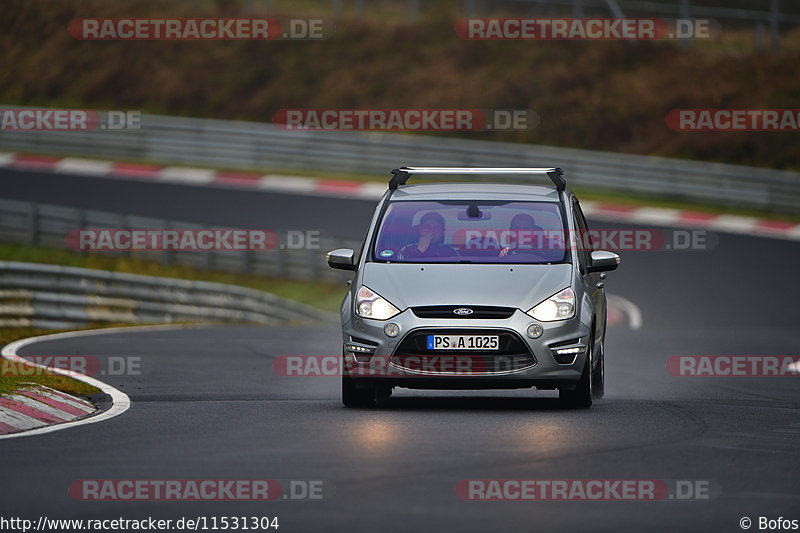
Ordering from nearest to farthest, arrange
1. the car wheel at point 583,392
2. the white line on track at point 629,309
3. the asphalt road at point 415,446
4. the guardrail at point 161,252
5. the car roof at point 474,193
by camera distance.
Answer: the asphalt road at point 415,446 → the car wheel at point 583,392 → the car roof at point 474,193 → the white line on track at point 629,309 → the guardrail at point 161,252

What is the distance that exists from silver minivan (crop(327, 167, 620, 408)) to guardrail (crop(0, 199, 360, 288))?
17073 mm

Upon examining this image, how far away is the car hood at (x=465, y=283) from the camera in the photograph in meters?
12.7

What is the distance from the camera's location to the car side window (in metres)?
13.6

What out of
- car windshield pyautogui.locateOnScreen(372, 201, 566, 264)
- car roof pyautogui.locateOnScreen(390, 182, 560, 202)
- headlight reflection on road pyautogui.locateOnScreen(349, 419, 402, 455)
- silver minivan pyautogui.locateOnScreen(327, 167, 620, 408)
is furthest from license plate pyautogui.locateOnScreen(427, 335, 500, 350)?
car roof pyautogui.locateOnScreen(390, 182, 560, 202)

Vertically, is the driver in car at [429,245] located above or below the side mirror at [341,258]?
above

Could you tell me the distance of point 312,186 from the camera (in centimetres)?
4106

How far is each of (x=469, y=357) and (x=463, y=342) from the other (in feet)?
0.40

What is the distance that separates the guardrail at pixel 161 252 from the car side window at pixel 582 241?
54.3ft

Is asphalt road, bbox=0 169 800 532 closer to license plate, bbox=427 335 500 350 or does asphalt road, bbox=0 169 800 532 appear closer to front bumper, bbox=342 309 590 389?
front bumper, bbox=342 309 590 389

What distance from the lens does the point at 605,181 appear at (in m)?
40.5

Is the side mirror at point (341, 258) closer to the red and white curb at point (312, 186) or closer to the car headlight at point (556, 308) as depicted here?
the car headlight at point (556, 308)

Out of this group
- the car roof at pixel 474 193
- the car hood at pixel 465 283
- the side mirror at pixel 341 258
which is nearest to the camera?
the car hood at pixel 465 283

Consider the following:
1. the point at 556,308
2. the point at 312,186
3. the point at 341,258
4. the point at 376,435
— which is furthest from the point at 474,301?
the point at 312,186

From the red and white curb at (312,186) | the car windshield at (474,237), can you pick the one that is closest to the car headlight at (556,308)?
the car windshield at (474,237)
